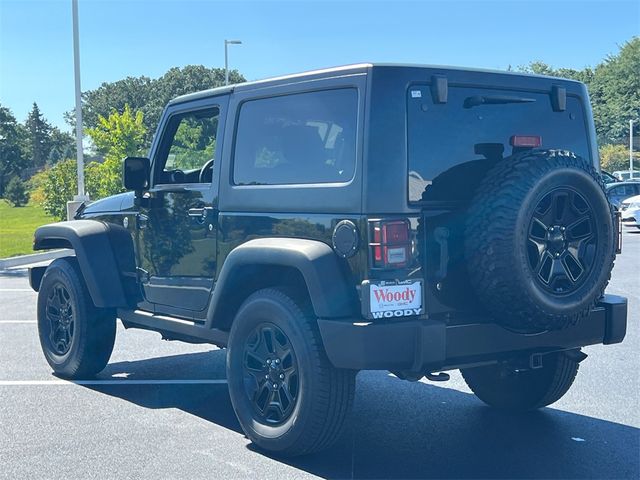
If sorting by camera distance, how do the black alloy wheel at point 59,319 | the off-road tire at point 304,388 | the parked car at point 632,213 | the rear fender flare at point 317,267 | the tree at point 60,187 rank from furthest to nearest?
the tree at point 60,187 < the parked car at point 632,213 < the black alloy wheel at point 59,319 < the off-road tire at point 304,388 < the rear fender flare at point 317,267

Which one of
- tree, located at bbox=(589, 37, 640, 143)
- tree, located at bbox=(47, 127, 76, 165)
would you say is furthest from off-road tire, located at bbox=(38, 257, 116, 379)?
tree, located at bbox=(47, 127, 76, 165)

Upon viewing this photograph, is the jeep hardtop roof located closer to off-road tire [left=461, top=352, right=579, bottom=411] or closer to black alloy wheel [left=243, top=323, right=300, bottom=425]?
black alloy wheel [left=243, top=323, right=300, bottom=425]

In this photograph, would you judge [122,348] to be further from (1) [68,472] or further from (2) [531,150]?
(2) [531,150]

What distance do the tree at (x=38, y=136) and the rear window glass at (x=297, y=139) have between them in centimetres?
9936

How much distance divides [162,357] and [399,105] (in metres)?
4.18

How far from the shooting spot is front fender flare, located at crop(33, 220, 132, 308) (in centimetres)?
600

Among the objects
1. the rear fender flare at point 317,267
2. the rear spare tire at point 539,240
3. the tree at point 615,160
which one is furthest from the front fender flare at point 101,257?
the tree at point 615,160

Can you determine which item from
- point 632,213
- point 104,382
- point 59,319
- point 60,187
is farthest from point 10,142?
point 104,382

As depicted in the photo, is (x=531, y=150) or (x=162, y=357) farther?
(x=162, y=357)

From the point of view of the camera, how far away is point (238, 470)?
14.2 feet

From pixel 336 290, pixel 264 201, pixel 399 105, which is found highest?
pixel 399 105

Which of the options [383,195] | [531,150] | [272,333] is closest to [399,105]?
[383,195]

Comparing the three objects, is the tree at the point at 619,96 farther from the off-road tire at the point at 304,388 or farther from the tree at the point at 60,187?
the off-road tire at the point at 304,388

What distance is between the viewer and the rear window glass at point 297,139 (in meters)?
4.30
